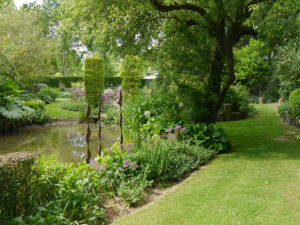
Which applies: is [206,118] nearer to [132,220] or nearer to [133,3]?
[133,3]

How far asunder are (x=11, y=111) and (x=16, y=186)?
28.0ft

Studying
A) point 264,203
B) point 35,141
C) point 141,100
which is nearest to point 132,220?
point 264,203

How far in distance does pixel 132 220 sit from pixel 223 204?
1.20 metres

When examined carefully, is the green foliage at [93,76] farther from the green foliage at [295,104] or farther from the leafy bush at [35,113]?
the green foliage at [295,104]

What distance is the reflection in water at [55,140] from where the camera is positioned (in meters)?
7.27

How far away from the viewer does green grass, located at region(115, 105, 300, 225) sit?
119 inches

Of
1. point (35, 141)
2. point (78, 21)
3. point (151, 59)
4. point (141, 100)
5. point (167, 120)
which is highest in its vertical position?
point (78, 21)

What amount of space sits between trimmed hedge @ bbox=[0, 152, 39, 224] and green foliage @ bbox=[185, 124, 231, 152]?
3.96 metres

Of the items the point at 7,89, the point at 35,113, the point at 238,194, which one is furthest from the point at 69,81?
the point at 238,194

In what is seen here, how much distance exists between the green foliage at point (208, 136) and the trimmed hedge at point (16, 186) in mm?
3956

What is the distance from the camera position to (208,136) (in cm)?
625

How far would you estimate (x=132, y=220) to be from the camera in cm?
307

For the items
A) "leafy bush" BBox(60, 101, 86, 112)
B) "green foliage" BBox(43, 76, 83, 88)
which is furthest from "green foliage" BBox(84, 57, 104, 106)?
"green foliage" BBox(43, 76, 83, 88)

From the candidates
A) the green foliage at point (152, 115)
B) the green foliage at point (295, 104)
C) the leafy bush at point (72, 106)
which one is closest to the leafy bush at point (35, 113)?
the leafy bush at point (72, 106)
